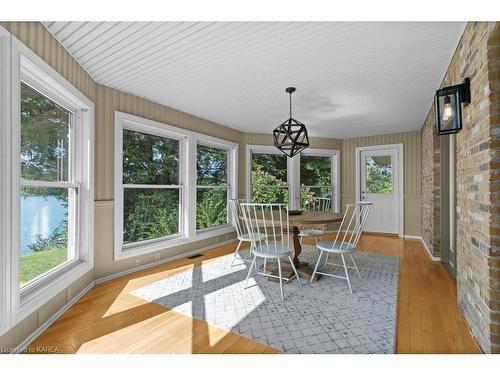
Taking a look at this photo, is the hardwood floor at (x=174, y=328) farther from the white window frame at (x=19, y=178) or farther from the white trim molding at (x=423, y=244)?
the white trim molding at (x=423, y=244)

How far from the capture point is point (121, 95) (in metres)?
3.18

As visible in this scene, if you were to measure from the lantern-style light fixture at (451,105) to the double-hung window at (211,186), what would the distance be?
11.0 feet

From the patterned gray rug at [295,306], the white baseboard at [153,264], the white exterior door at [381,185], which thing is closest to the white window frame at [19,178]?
the white baseboard at [153,264]

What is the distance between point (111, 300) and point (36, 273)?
26.9 inches

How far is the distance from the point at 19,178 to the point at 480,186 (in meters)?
3.08

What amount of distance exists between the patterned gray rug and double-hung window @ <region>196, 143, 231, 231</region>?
1.36m

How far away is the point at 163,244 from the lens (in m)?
3.64

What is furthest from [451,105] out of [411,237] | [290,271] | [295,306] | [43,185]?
[411,237]

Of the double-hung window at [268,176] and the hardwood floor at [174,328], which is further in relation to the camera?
the double-hung window at [268,176]

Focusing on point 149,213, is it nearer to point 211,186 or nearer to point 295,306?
point 211,186

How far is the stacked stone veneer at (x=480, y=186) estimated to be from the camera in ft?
4.93

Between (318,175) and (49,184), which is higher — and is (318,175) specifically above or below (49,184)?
above
